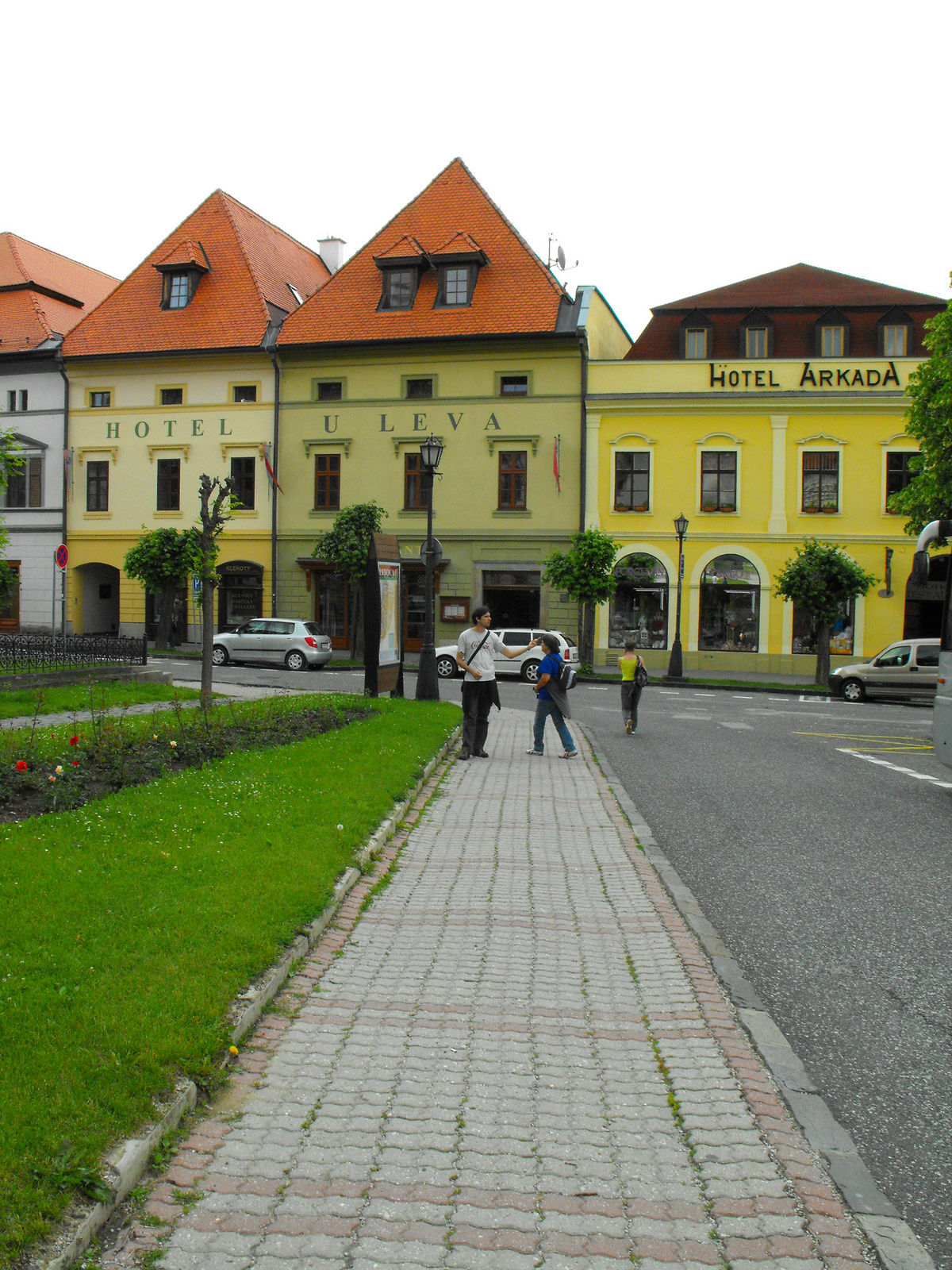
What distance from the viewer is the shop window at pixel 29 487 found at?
130ft

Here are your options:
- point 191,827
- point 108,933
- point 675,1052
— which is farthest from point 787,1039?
point 191,827

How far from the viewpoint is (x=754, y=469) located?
3366cm

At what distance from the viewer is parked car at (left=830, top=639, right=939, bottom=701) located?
25719 millimetres

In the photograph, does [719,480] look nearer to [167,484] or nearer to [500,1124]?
[167,484]

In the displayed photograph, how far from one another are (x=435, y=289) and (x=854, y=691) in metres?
20.9

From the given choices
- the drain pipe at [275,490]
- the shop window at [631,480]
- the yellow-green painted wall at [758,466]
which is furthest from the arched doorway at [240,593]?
the shop window at [631,480]

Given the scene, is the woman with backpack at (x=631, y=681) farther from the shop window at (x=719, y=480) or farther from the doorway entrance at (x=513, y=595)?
the shop window at (x=719, y=480)

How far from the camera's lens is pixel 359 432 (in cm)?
3656

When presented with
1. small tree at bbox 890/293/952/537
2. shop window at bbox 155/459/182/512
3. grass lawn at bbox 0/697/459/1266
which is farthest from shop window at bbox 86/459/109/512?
grass lawn at bbox 0/697/459/1266

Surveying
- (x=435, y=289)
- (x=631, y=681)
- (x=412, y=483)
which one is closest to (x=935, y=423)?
(x=631, y=681)

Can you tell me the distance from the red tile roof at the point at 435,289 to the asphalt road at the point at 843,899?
22.4 meters

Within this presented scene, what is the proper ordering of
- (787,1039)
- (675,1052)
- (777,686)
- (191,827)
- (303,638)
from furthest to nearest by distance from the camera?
1. (303,638)
2. (777,686)
3. (191,827)
4. (787,1039)
5. (675,1052)

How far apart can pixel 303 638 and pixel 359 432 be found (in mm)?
9375

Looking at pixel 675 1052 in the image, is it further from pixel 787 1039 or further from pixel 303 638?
pixel 303 638
